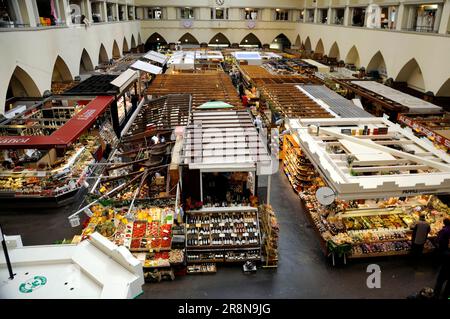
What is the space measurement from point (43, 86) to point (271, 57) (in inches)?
723

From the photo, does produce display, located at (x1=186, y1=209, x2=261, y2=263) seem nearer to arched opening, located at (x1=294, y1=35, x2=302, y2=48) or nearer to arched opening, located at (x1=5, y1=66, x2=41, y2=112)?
arched opening, located at (x1=5, y1=66, x2=41, y2=112)

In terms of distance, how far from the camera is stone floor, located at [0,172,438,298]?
284 inches

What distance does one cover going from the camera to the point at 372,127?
35.9 feet

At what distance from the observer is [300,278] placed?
766cm

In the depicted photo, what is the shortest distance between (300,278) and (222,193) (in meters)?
3.01

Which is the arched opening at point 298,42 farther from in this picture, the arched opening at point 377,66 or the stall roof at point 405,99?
the stall roof at point 405,99

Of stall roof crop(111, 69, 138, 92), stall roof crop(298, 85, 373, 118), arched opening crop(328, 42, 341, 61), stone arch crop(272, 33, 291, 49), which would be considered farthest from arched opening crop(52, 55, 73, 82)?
stone arch crop(272, 33, 291, 49)

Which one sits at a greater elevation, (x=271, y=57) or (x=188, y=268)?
(x=271, y=57)

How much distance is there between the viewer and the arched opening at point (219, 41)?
42250 millimetres

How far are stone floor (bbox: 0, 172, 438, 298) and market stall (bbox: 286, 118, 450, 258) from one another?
1.20 feet

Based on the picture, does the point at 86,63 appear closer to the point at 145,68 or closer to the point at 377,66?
the point at 145,68

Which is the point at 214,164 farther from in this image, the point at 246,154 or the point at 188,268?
the point at 188,268

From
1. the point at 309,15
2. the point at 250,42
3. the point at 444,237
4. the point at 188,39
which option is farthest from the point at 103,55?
the point at 444,237
